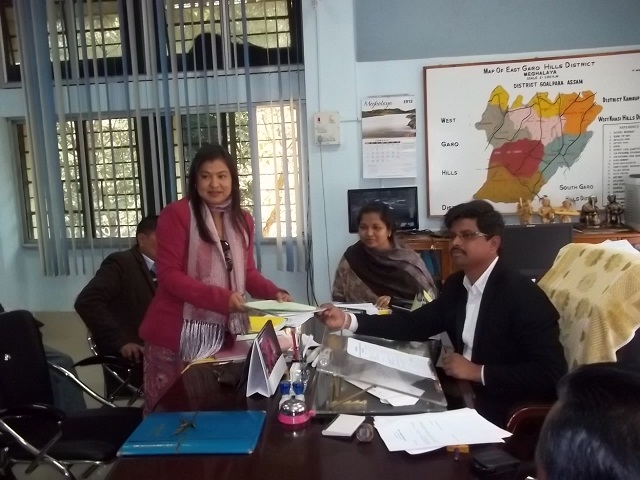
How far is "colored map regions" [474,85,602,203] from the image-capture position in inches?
145

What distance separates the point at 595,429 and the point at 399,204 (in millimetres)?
3128

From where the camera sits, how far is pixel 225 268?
2092mm

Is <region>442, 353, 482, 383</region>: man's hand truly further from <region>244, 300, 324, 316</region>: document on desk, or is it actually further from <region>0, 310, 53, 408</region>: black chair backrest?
<region>0, 310, 53, 408</region>: black chair backrest

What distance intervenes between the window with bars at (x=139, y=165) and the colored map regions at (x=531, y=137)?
1.32 m

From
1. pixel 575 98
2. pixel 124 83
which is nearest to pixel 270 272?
pixel 124 83

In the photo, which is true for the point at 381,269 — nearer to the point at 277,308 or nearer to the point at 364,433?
the point at 277,308

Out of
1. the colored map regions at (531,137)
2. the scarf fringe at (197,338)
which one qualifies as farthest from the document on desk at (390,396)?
the colored map regions at (531,137)

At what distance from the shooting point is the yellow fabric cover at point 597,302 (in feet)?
5.23

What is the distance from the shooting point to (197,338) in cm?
201

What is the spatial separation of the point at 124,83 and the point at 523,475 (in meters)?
3.70

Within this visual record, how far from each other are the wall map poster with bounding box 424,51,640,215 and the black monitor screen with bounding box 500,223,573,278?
0.77 m

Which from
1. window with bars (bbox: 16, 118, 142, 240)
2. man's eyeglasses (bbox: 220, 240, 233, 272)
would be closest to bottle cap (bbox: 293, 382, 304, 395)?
man's eyeglasses (bbox: 220, 240, 233, 272)

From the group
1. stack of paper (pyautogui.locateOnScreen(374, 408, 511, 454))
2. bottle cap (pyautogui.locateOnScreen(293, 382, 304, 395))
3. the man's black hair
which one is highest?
the man's black hair

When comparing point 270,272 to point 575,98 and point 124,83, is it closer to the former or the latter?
point 124,83
